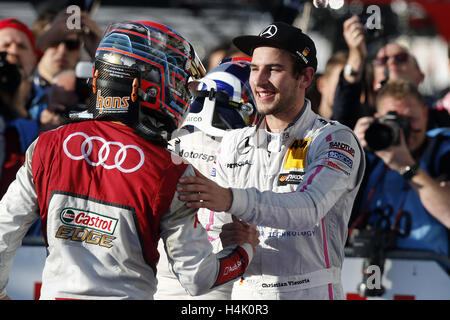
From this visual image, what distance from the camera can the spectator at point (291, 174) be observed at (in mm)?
3084

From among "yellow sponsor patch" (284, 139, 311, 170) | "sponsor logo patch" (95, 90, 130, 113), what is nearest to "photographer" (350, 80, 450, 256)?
"yellow sponsor patch" (284, 139, 311, 170)

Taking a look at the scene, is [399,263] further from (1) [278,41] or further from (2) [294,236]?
(1) [278,41]

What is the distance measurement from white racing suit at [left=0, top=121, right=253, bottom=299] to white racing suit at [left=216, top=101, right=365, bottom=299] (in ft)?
2.32

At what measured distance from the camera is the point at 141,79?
8.99 ft

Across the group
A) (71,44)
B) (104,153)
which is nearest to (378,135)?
(104,153)

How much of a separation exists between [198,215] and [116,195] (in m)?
1.39

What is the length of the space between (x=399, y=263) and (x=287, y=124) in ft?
5.90

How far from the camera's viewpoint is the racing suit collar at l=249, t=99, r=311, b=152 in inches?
137

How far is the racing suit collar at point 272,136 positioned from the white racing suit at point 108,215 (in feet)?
3.08

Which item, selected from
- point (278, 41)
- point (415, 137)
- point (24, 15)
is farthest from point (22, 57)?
point (24, 15)

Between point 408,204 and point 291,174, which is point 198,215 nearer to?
point 291,174

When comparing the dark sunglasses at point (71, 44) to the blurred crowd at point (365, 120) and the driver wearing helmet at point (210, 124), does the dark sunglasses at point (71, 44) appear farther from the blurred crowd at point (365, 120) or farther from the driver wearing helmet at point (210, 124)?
the driver wearing helmet at point (210, 124)

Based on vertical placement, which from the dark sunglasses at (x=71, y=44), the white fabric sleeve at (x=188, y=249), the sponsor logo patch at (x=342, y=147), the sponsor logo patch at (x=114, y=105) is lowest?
the white fabric sleeve at (x=188, y=249)

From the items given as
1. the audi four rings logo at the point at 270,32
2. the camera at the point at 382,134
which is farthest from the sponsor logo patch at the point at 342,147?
the camera at the point at 382,134
